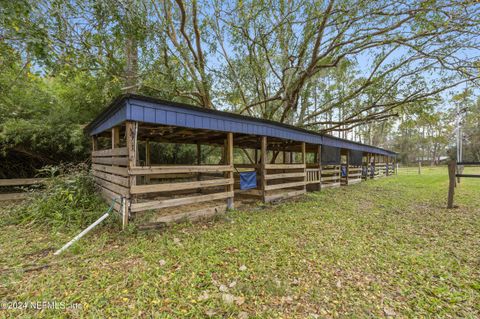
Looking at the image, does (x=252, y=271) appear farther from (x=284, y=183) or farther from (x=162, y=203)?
(x=284, y=183)

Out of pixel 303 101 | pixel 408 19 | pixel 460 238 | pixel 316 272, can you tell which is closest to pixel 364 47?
pixel 408 19

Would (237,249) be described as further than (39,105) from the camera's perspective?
No

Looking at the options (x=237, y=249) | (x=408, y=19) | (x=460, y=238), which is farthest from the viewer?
(x=408, y=19)

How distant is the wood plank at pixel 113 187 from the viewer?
12.1 feet

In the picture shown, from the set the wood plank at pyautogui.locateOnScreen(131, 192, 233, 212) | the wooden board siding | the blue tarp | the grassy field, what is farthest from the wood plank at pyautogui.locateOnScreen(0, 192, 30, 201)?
the blue tarp

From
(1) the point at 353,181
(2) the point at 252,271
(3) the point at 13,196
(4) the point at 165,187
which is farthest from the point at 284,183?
(3) the point at 13,196

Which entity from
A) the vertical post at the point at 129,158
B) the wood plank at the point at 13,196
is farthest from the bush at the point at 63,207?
the wood plank at the point at 13,196

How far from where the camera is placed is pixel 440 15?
21.0 ft

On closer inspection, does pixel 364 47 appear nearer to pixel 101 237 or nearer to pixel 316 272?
pixel 316 272

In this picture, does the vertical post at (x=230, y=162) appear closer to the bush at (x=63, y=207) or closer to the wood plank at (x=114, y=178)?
the wood plank at (x=114, y=178)

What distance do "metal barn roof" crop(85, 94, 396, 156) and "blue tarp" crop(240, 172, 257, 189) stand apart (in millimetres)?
1253

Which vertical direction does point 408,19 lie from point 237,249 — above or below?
above

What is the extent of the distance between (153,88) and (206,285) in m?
7.93

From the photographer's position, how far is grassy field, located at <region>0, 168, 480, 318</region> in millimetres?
1967
